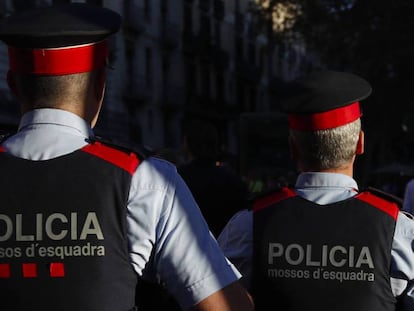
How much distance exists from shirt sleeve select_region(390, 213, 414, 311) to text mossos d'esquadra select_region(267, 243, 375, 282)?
3.0 inches

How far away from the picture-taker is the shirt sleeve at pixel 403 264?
321 cm

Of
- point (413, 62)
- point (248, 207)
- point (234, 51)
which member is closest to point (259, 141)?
point (413, 62)

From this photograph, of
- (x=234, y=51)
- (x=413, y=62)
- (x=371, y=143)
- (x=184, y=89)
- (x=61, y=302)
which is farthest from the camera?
(x=234, y=51)

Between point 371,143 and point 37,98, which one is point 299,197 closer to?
point 37,98

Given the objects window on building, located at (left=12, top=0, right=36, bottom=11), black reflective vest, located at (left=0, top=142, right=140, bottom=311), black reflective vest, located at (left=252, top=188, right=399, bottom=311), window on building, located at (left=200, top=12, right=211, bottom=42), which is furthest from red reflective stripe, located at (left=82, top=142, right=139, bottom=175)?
window on building, located at (left=200, top=12, right=211, bottom=42)

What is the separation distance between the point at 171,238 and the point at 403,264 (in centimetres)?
114

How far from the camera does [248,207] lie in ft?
11.3

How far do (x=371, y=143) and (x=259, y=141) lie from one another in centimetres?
1373

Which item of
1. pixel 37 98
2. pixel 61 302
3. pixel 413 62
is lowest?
pixel 413 62

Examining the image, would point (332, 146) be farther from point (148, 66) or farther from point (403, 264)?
point (148, 66)

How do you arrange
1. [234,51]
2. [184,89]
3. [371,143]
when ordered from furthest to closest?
[234,51] < [184,89] < [371,143]

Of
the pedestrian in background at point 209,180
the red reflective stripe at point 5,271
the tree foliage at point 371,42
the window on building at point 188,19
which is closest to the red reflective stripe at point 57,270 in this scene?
the red reflective stripe at point 5,271

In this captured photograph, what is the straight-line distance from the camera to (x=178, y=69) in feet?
136

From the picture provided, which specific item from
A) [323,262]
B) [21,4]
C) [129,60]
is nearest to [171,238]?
[323,262]
